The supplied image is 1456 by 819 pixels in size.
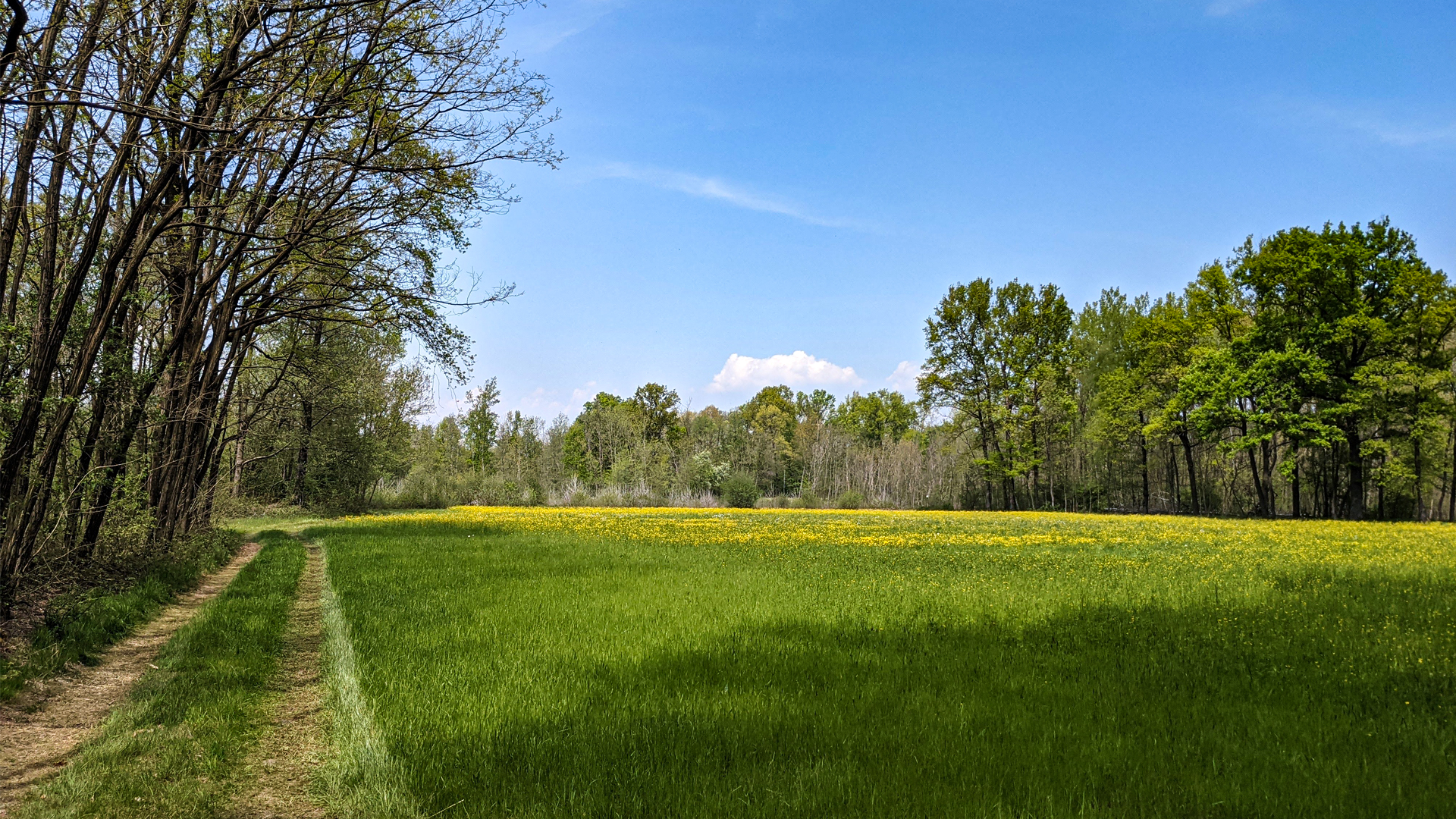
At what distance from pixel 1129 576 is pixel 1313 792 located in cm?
976

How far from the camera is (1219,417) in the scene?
35.9m

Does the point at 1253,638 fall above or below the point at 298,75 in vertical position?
below

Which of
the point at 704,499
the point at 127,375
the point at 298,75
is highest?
the point at 298,75

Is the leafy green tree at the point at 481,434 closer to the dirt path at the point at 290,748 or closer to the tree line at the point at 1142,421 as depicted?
the tree line at the point at 1142,421

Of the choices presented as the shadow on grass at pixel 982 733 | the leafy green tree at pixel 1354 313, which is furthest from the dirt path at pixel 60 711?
the leafy green tree at pixel 1354 313

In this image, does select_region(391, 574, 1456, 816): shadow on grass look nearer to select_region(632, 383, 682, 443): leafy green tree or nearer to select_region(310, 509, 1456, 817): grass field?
select_region(310, 509, 1456, 817): grass field

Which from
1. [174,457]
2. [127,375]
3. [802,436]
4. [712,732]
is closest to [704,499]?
[802,436]

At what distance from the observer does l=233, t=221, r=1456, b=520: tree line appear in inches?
1305

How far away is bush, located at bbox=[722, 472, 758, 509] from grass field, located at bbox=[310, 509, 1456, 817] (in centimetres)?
4252

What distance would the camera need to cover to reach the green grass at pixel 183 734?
4.04 metres

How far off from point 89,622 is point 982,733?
9.97 metres

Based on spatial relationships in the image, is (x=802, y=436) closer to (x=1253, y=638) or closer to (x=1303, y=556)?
(x=1303, y=556)

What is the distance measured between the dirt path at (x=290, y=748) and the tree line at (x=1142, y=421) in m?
26.5

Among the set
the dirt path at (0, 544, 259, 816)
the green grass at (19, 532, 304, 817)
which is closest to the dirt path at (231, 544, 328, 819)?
the green grass at (19, 532, 304, 817)
